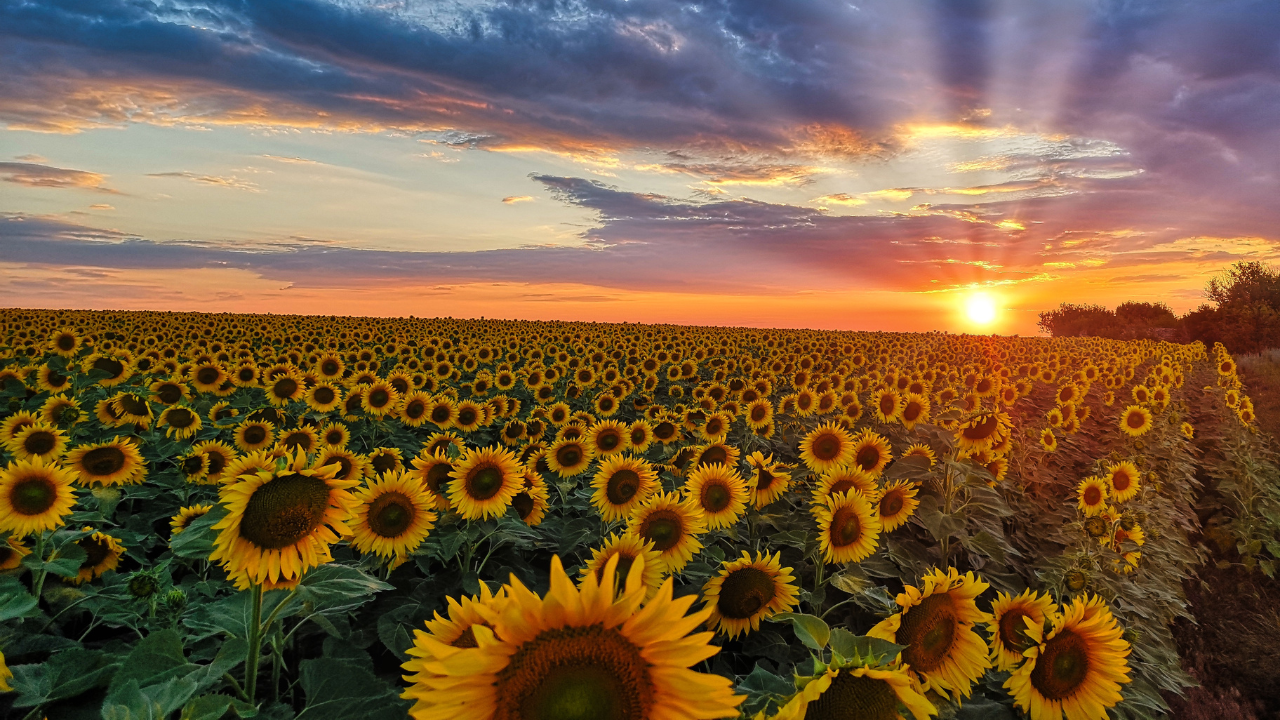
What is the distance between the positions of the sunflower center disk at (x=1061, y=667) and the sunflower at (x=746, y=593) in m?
1.02

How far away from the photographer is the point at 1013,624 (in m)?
2.97

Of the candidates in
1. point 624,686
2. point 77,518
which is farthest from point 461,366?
point 624,686

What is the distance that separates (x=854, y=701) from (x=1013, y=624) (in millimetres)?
1666

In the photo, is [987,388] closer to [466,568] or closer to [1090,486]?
[1090,486]

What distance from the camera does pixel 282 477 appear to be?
97.8 inches

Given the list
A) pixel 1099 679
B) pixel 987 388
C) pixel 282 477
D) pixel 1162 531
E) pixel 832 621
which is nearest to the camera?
pixel 282 477

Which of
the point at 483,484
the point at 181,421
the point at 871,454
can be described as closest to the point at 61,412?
the point at 181,421

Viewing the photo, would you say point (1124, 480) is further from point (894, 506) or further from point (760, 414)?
point (894, 506)

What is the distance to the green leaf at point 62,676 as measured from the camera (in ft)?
7.72

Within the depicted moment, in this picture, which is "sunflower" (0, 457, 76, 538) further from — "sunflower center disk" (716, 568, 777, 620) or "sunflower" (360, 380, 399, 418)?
"sunflower" (360, 380, 399, 418)

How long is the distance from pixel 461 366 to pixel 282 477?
1293 centimetres

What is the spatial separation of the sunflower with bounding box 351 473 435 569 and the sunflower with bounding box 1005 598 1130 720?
9.91 feet

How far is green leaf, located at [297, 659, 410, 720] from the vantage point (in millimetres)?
1951

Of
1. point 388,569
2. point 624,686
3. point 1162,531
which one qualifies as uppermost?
point 624,686
